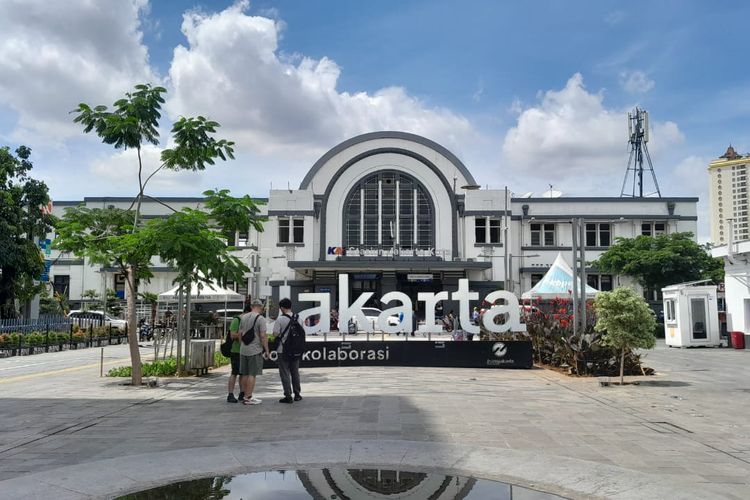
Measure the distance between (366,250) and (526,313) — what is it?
22.0 m

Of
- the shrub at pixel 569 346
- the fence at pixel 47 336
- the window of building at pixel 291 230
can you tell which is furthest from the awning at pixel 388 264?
the shrub at pixel 569 346

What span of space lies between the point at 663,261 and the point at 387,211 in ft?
60.1

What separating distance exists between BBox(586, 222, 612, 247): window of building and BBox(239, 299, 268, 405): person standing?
39864 mm

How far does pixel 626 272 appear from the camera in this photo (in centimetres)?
3944

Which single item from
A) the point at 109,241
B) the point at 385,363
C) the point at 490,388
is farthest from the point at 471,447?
the point at 385,363

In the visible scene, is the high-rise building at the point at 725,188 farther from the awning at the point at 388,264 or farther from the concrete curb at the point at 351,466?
the concrete curb at the point at 351,466

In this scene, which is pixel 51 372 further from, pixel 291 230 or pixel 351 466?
pixel 291 230

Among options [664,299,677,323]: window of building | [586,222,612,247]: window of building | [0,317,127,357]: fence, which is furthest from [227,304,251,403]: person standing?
[586,222,612,247]: window of building

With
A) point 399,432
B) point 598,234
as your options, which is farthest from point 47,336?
point 598,234

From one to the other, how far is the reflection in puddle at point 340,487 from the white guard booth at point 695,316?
24.8m

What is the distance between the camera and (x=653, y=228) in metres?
46.6

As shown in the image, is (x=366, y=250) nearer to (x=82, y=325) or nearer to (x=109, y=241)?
(x=82, y=325)

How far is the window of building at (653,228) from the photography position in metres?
46.6

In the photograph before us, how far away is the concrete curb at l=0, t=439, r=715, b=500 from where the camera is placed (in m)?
5.72
